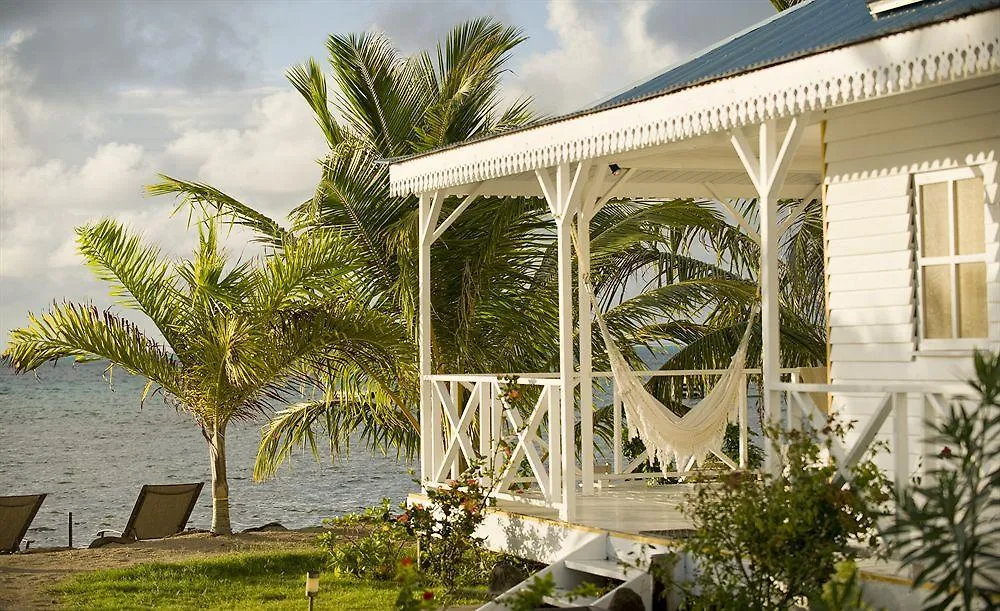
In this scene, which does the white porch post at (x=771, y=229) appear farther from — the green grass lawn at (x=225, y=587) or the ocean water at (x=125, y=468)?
the ocean water at (x=125, y=468)

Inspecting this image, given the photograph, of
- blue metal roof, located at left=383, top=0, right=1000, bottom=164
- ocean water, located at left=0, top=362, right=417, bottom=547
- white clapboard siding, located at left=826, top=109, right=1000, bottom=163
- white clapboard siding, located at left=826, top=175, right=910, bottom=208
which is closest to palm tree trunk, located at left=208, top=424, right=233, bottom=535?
blue metal roof, located at left=383, top=0, right=1000, bottom=164

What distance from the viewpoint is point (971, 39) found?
620cm

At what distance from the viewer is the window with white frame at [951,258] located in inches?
304

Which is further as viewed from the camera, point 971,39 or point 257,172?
point 257,172

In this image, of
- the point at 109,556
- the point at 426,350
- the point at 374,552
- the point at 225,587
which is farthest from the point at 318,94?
the point at 225,587

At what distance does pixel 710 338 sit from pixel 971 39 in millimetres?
9138

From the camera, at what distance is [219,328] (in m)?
12.9

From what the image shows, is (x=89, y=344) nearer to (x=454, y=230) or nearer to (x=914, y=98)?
(x=454, y=230)

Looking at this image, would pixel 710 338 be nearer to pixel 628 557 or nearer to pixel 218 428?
pixel 218 428

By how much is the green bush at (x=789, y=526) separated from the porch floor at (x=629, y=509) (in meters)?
1.27

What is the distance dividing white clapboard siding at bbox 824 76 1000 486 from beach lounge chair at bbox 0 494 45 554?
847 cm

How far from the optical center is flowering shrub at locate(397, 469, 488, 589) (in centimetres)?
972

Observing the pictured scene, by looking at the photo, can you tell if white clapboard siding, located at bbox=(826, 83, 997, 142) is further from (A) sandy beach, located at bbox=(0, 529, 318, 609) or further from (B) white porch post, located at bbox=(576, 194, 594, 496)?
(A) sandy beach, located at bbox=(0, 529, 318, 609)

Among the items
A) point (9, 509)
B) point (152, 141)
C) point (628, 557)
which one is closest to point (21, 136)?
point (152, 141)
